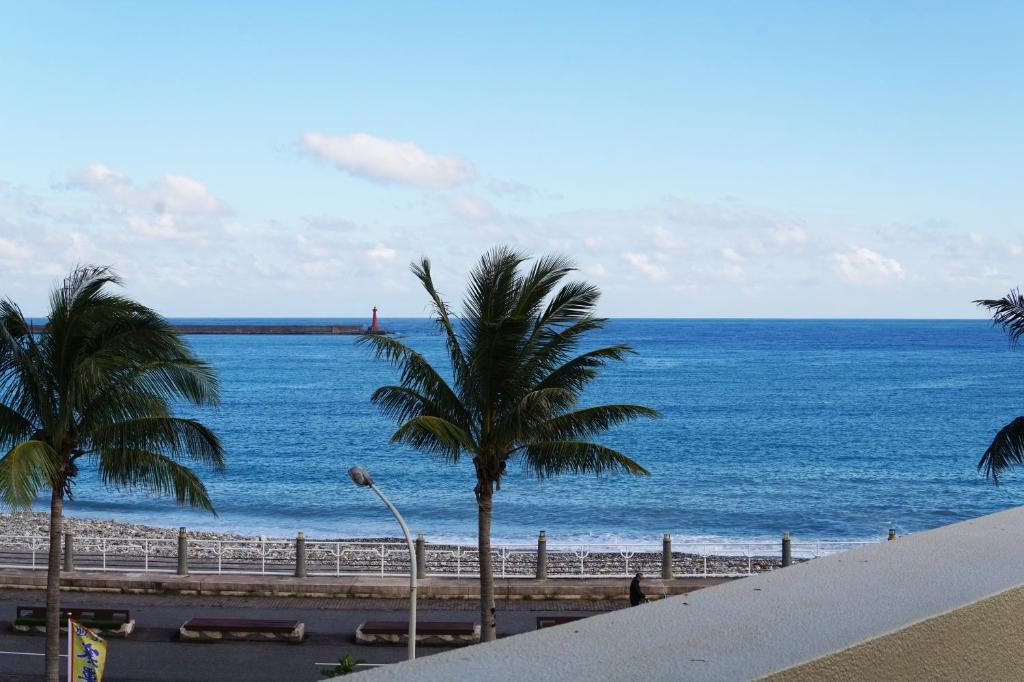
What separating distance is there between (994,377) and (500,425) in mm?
132781

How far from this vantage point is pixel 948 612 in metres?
2.23

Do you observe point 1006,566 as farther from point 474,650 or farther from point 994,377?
point 994,377

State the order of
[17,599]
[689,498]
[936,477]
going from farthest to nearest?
[936,477]
[689,498]
[17,599]

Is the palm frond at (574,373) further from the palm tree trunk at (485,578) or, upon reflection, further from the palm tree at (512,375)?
the palm tree trunk at (485,578)

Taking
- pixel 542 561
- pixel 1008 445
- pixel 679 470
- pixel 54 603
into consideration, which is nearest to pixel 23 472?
pixel 54 603

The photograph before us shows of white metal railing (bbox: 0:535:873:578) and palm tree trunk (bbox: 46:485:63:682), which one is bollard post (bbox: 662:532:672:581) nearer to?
white metal railing (bbox: 0:535:873:578)

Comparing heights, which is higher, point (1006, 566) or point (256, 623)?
point (1006, 566)

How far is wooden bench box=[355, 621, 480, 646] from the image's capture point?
69.3ft

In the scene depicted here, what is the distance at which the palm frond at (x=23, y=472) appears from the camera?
48.8 ft

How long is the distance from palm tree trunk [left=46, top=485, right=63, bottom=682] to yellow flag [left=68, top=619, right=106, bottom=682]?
3.38 feet

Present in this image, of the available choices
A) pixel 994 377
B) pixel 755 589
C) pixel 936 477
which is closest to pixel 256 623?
pixel 755 589

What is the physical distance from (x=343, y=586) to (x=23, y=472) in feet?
36.0

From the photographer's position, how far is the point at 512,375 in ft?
60.7

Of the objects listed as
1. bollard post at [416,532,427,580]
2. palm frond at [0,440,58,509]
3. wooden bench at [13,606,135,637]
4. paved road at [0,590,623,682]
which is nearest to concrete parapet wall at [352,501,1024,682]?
palm frond at [0,440,58,509]
